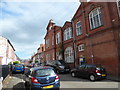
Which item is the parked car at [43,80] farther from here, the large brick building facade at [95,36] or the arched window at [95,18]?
the arched window at [95,18]

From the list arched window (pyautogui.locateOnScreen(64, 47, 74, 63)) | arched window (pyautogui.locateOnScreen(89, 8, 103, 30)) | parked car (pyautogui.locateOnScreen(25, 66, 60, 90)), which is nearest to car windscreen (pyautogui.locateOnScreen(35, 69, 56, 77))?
parked car (pyautogui.locateOnScreen(25, 66, 60, 90))

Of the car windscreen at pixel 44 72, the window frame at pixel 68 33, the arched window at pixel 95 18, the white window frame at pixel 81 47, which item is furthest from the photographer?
the window frame at pixel 68 33

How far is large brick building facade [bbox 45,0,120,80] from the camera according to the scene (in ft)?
39.9

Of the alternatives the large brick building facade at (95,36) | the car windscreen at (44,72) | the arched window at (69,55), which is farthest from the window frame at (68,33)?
the car windscreen at (44,72)

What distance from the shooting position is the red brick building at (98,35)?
476 inches

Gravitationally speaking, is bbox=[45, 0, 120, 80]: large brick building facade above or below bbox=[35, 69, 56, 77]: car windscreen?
above

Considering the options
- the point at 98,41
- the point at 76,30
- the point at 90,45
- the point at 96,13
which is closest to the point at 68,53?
the point at 76,30

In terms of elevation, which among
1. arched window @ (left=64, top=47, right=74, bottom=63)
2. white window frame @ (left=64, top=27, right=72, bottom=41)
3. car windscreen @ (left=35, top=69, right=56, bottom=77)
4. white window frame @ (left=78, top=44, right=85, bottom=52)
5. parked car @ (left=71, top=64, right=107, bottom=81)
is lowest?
parked car @ (left=71, top=64, right=107, bottom=81)

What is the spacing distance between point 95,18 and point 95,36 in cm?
279

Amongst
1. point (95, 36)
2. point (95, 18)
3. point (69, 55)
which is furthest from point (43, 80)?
point (69, 55)

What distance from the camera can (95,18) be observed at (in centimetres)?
1511

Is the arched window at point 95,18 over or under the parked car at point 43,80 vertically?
over

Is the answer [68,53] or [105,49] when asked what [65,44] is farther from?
[105,49]

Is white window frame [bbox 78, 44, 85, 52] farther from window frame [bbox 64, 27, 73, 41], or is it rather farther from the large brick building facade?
window frame [bbox 64, 27, 73, 41]
